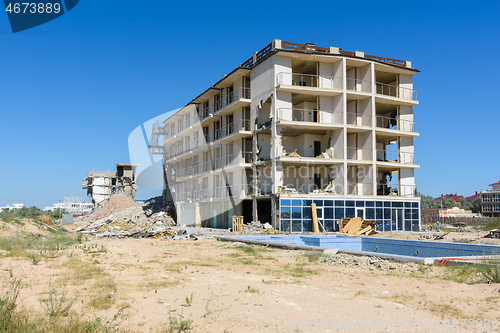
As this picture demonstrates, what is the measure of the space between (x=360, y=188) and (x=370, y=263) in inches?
866

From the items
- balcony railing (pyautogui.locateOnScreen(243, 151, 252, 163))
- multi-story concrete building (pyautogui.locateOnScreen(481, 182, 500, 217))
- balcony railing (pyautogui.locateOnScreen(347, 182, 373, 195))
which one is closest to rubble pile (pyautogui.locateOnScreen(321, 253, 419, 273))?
balcony railing (pyautogui.locateOnScreen(347, 182, 373, 195))

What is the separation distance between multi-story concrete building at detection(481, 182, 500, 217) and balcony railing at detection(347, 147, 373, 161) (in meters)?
59.9

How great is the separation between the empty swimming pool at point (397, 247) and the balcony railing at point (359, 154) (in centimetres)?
1216

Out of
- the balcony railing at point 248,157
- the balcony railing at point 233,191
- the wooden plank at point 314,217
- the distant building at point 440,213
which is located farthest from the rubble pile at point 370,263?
the distant building at point 440,213

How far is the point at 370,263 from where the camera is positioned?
13477mm

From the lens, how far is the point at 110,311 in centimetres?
724

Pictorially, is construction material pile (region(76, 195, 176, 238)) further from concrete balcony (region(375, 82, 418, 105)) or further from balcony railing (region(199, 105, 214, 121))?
concrete balcony (region(375, 82, 418, 105))

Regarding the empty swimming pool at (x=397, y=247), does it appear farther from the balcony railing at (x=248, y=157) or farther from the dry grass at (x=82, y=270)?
the balcony railing at (x=248, y=157)

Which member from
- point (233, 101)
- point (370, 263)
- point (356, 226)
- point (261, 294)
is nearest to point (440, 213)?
point (356, 226)

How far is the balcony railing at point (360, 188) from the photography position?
34594 mm

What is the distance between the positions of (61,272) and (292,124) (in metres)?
23.7

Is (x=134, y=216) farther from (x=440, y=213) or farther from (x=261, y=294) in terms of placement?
(x=440, y=213)

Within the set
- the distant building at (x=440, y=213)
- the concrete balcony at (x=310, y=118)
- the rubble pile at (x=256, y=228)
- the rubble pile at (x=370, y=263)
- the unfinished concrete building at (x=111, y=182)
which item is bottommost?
the distant building at (x=440, y=213)

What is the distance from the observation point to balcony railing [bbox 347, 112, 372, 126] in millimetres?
35219
